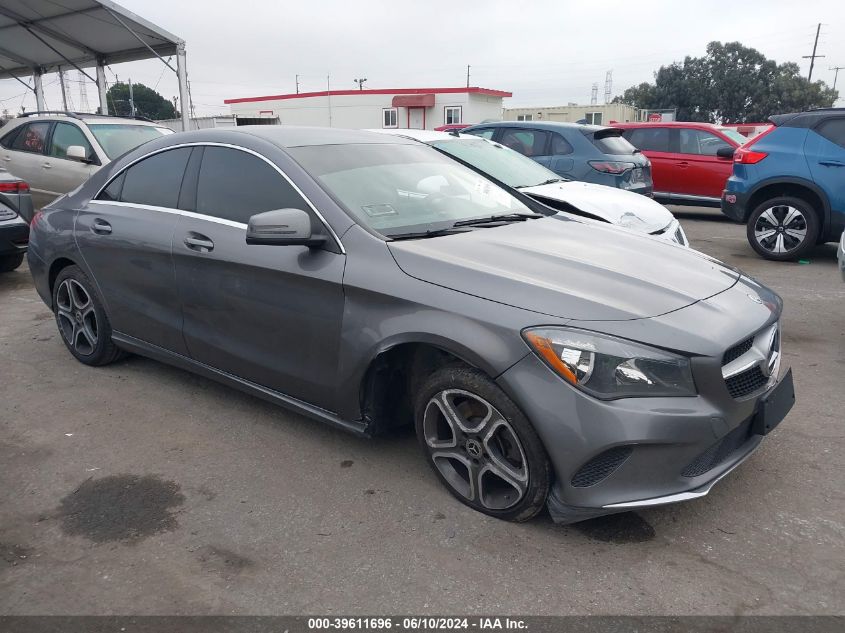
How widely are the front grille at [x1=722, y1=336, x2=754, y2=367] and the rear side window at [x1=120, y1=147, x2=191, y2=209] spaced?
2.93m

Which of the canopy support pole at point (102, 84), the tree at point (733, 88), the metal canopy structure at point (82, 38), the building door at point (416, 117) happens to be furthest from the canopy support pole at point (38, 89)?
the tree at point (733, 88)

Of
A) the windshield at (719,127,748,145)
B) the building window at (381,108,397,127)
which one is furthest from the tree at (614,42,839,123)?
the windshield at (719,127,748,145)

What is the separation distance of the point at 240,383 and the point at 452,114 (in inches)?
1429

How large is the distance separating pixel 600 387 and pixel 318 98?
42373mm

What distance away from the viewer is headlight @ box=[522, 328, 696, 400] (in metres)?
2.44

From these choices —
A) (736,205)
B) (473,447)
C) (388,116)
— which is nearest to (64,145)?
(473,447)

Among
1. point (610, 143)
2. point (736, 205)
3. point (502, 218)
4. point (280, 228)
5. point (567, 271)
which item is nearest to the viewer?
point (567, 271)

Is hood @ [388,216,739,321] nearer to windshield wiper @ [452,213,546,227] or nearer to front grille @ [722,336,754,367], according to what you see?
windshield wiper @ [452,213,546,227]

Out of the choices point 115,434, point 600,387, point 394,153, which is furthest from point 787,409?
point 115,434

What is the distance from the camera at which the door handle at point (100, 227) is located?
4.15 metres

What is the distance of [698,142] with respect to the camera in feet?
37.5

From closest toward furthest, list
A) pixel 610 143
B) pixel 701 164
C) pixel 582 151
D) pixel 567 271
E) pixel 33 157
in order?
pixel 567 271, pixel 582 151, pixel 610 143, pixel 33 157, pixel 701 164

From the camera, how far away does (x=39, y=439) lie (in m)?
3.61

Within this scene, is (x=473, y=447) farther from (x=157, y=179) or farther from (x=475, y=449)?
(x=157, y=179)
